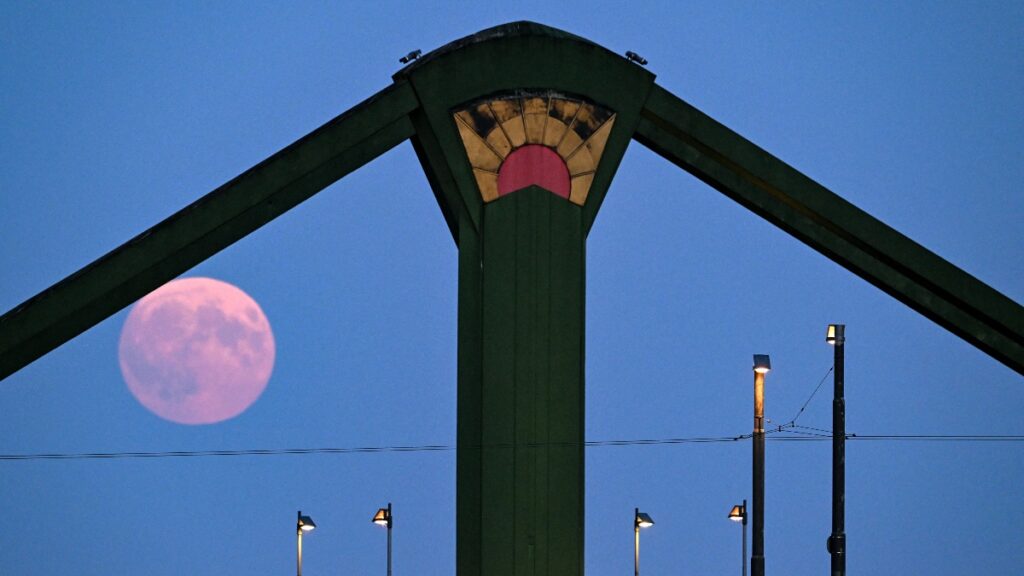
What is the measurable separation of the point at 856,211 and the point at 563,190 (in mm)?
6067

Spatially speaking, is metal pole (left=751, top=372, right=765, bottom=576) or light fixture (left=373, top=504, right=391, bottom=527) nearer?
metal pole (left=751, top=372, right=765, bottom=576)

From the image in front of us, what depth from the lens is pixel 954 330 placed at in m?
42.5

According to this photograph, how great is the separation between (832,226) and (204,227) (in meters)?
12.2

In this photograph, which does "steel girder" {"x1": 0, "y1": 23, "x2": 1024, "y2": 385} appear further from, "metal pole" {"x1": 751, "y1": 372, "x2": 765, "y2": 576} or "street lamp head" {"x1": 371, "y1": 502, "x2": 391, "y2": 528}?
"street lamp head" {"x1": 371, "y1": 502, "x2": 391, "y2": 528}

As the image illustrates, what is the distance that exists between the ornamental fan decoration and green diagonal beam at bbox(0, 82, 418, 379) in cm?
134

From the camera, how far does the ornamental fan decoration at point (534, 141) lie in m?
39.0

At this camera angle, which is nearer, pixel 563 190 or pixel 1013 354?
Result: pixel 563 190

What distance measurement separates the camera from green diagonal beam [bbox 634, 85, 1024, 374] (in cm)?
4053

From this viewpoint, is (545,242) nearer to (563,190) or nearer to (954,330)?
(563,190)

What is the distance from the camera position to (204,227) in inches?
1489

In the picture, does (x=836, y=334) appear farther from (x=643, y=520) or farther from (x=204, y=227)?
Answer: (x=643, y=520)

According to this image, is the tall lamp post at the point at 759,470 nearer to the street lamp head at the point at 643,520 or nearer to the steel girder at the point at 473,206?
the steel girder at the point at 473,206

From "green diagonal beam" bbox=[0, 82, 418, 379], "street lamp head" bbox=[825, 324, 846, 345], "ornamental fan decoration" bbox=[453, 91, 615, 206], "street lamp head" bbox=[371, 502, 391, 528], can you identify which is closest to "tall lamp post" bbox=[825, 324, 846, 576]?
"street lamp head" bbox=[825, 324, 846, 345]

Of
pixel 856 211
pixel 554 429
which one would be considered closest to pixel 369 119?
pixel 554 429
